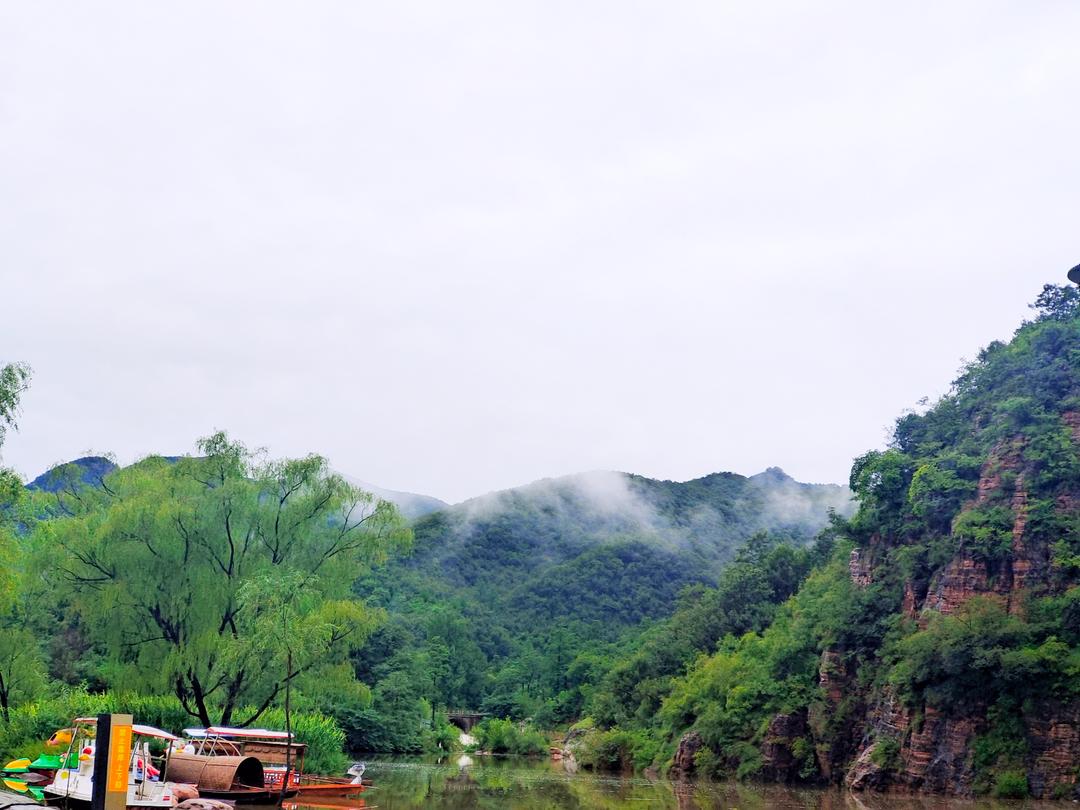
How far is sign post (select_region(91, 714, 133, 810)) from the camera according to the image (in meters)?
13.4

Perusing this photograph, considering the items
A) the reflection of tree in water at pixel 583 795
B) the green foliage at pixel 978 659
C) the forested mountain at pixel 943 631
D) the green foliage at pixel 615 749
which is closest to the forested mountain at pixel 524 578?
the reflection of tree in water at pixel 583 795

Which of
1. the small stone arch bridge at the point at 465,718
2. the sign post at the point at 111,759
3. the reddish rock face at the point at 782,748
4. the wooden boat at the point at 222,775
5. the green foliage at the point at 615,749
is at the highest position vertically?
the sign post at the point at 111,759

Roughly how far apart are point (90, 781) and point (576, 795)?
19.4m

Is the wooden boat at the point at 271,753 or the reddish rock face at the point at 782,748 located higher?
the wooden boat at the point at 271,753

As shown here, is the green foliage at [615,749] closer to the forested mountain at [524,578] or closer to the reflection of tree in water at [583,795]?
the reflection of tree in water at [583,795]

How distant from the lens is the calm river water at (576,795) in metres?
29.4

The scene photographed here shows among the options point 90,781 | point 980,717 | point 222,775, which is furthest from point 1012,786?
point 90,781

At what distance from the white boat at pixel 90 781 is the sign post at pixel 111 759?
6.57 m

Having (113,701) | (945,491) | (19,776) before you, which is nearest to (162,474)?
(113,701)

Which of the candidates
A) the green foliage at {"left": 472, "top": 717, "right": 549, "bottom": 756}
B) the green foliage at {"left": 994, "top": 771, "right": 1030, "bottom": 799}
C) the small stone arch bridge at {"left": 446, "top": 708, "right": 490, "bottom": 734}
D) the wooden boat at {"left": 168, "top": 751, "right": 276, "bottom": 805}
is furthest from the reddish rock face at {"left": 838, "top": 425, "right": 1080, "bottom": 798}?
the small stone arch bridge at {"left": 446, "top": 708, "right": 490, "bottom": 734}

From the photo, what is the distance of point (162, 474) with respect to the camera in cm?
3108

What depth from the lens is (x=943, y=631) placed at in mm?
39156

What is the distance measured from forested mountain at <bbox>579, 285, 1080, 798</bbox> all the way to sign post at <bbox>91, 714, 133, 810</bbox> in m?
32.5

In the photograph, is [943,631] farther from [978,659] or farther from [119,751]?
[119,751]
